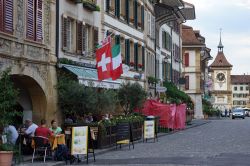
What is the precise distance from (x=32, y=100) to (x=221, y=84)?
481 ft

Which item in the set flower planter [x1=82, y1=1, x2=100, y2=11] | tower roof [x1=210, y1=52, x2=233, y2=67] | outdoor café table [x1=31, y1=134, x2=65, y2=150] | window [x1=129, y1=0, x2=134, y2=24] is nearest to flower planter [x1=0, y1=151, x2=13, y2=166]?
outdoor café table [x1=31, y1=134, x2=65, y2=150]

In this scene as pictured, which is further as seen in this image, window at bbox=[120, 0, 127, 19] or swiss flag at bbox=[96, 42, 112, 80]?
window at bbox=[120, 0, 127, 19]

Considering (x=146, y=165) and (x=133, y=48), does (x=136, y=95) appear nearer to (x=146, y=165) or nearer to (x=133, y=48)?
(x=133, y=48)

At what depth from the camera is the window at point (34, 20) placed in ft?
88.3

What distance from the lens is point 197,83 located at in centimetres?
9381

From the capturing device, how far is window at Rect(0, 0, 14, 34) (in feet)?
79.6

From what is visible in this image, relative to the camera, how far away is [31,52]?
27.0m

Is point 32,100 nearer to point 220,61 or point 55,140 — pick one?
point 55,140

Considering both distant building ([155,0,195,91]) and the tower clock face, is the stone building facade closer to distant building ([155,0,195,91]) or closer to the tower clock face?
distant building ([155,0,195,91])

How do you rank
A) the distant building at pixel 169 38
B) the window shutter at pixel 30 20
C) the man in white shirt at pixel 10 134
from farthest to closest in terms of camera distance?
the distant building at pixel 169 38
the window shutter at pixel 30 20
the man in white shirt at pixel 10 134

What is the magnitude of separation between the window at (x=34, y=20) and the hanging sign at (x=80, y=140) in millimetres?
6709

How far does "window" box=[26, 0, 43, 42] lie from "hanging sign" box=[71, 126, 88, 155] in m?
6.71

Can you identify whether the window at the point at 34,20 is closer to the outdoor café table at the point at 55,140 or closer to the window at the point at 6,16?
the window at the point at 6,16

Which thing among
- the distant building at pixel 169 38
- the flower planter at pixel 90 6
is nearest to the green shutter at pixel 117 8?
the flower planter at pixel 90 6
